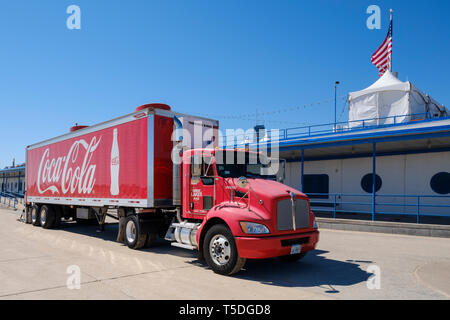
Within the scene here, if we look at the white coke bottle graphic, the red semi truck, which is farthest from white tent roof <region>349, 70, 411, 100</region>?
the white coke bottle graphic

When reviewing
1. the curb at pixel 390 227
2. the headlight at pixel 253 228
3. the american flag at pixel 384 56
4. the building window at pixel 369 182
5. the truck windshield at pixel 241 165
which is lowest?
the curb at pixel 390 227

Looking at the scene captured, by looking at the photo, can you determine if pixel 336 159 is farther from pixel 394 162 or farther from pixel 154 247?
pixel 154 247

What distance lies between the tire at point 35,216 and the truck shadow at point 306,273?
1169cm

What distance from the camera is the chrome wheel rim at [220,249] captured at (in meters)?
6.92

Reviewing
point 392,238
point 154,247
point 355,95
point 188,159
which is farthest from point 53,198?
point 355,95

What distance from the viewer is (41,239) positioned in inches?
478

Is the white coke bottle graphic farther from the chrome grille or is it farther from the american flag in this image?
the american flag

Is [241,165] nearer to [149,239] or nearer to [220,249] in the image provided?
[220,249]

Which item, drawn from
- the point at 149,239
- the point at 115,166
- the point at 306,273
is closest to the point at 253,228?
the point at 306,273

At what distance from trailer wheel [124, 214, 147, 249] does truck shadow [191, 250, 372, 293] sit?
222 centimetres

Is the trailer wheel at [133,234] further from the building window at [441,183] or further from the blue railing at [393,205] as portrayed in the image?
the building window at [441,183]

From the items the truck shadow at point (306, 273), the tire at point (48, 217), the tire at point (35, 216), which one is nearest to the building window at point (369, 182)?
the truck shadow at point (306, 273)
